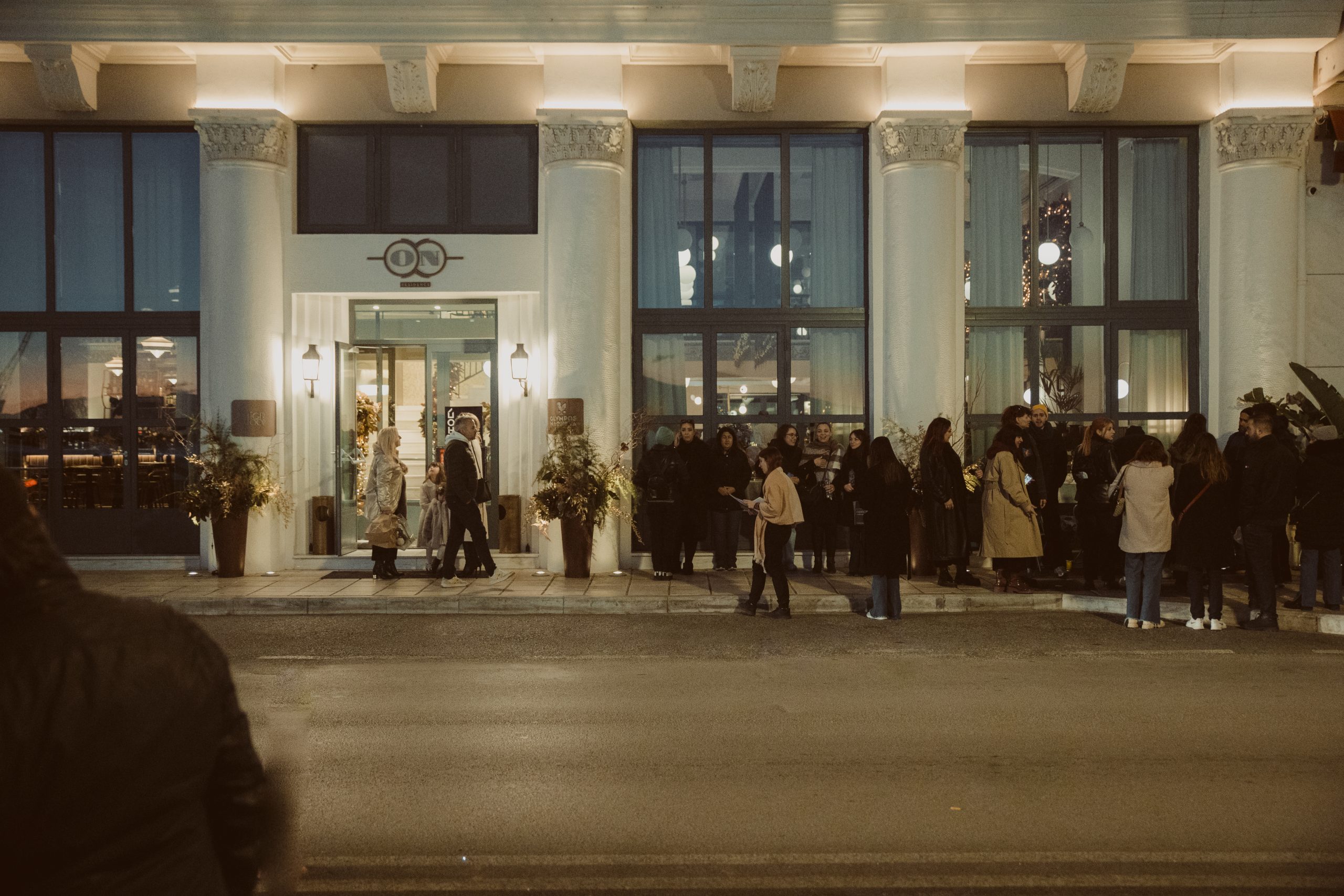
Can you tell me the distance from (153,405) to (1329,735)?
14700 mm

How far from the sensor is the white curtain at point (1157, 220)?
16.2 meters

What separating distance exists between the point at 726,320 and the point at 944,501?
4690 mm

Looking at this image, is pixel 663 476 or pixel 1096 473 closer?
pixel 1096 473

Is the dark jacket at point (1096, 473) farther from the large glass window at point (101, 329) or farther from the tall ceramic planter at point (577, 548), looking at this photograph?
the large glass window at point (101, 329)

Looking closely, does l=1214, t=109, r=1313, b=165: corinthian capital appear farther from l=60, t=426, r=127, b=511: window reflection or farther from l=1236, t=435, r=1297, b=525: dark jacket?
l=60, t=426, r=127, b=511: window reflection

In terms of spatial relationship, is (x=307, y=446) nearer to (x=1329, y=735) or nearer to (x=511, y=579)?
(x=511, y=579)

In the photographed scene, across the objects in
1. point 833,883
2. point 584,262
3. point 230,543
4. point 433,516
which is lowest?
point 833,883

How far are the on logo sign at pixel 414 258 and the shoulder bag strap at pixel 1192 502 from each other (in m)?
9.97

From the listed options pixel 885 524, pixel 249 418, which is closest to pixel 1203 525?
pixel 885 524

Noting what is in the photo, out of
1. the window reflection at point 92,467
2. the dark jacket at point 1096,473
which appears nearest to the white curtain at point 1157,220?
the dark jacket at point 1096,473

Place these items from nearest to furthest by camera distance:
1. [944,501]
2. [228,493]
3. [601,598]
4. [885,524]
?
[885,524] < [601,598] < [944,501] < [228,493]

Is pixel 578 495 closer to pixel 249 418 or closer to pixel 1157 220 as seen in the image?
pixel 249 418

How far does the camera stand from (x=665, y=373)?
16.0 m

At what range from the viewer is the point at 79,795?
185 centimetres
